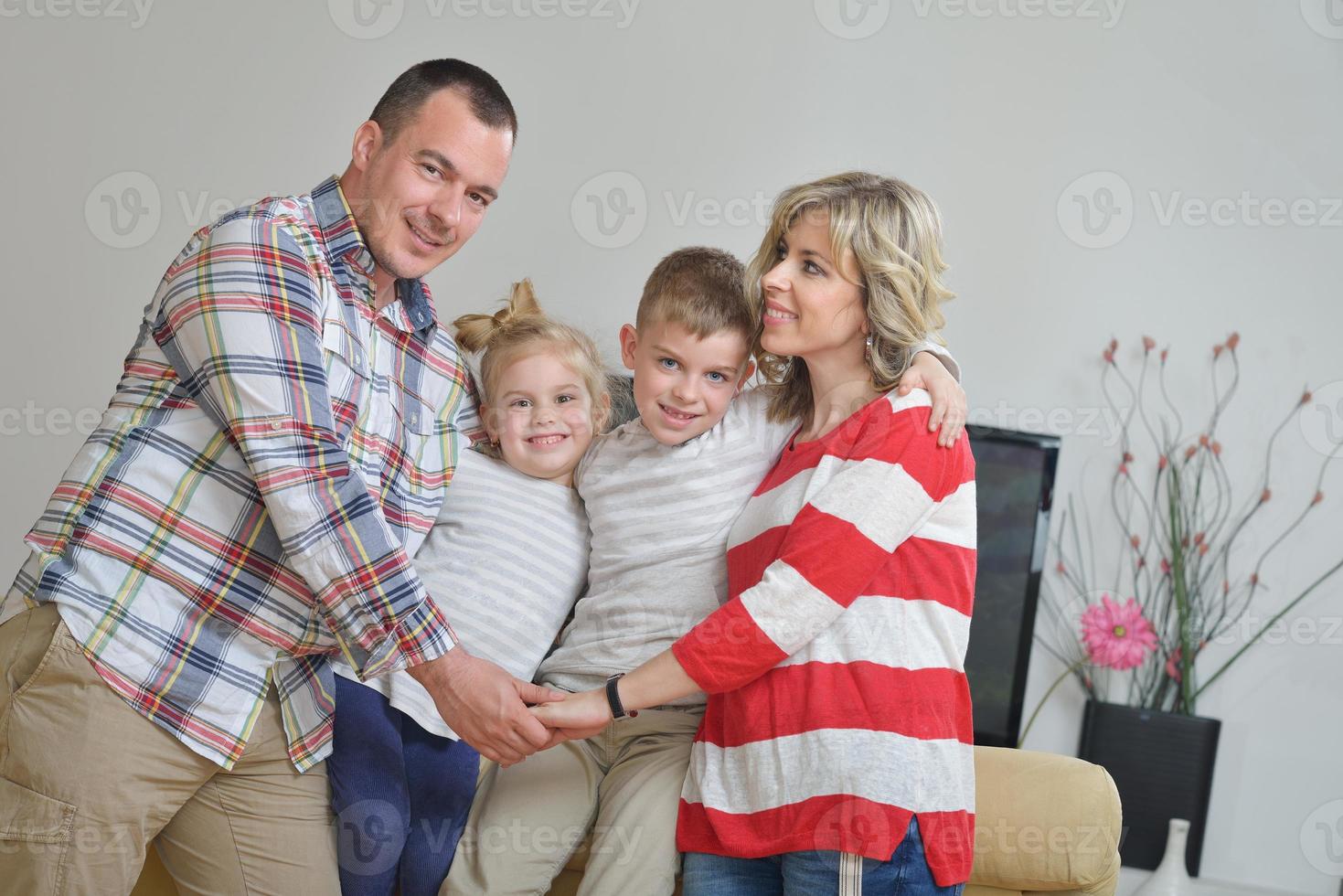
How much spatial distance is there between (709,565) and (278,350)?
64 centimetres

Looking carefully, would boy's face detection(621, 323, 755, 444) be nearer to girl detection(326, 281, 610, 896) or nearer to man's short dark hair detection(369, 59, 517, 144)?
girl detection(326, 281, 610, 896)

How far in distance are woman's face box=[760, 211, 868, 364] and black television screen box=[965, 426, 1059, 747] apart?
123 centimetres

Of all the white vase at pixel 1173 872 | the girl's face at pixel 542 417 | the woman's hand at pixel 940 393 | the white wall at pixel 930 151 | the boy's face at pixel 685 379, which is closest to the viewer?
the woman's hand at pixel 940 393

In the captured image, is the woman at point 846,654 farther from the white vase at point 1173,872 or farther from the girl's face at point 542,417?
the white vase at point 1173,872

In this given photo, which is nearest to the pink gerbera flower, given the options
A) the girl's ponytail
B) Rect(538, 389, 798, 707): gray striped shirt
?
Rect(538, 389, 798, 707): gray striped shirt

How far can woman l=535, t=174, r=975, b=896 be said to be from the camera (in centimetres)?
126

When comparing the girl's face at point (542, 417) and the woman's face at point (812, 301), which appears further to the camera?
the girl's face at point (542, 417)

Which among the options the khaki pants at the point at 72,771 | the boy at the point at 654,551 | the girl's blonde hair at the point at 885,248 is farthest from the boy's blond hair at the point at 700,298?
the khaki pants at the point at 72,771

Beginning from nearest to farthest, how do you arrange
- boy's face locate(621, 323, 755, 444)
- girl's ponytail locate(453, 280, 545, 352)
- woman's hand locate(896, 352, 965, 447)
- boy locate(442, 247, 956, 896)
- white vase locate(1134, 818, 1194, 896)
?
woman's hand locate(896, 352, 965, 447) → boy locate(442, 247, 956, 896) → boy's face locate(621, 323, 755, 444) → girl's ponytail locate(453, 280, 545, 352) → white vase locate(1134, 818, 1194, 896)

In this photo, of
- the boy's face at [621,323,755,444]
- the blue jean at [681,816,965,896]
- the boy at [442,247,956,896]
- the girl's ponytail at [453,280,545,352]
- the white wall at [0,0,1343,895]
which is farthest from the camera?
the white wall at [0,0,1343,895]

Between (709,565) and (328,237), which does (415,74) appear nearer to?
(328,237)

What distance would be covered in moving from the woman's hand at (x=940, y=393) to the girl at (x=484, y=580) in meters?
0.56

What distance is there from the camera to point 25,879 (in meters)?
1.30

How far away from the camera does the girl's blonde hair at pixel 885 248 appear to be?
144 cm
